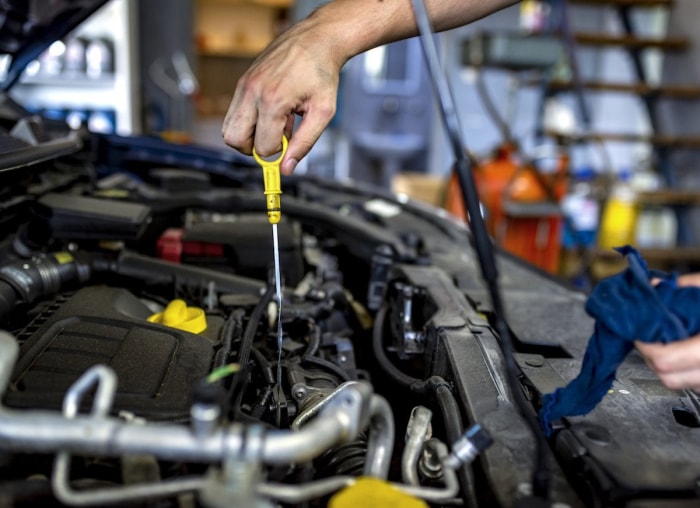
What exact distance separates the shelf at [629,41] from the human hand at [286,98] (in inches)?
108

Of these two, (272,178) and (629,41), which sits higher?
(629,41)

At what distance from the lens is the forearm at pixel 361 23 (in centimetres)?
86

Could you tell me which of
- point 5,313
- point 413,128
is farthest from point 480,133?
point 5,313

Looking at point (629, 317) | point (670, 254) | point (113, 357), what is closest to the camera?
point (629, 317)

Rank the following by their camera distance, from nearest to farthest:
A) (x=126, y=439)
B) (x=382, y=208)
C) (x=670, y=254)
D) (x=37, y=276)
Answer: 1. (x=126, y=439)
2. (x=37, y=276)
3. (x=382, y=208)
4. (x=670, y=254)

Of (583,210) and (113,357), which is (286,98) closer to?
(113,357)

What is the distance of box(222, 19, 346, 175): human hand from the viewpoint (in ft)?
2.58

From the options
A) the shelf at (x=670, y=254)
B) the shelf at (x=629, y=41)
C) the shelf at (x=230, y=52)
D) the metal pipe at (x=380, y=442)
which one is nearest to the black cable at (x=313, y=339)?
the metal pipe at (x=380, y=442)

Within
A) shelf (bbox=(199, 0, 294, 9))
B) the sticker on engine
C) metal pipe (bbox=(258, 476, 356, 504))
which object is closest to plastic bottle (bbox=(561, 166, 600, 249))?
the sticker on engine

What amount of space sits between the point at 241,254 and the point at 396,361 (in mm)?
386

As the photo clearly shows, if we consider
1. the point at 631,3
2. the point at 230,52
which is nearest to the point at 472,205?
the point at 631,3

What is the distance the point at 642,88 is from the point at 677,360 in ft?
10.4

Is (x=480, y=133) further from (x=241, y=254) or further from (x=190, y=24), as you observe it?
(x=241, y=254)

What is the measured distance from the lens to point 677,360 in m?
0.56
